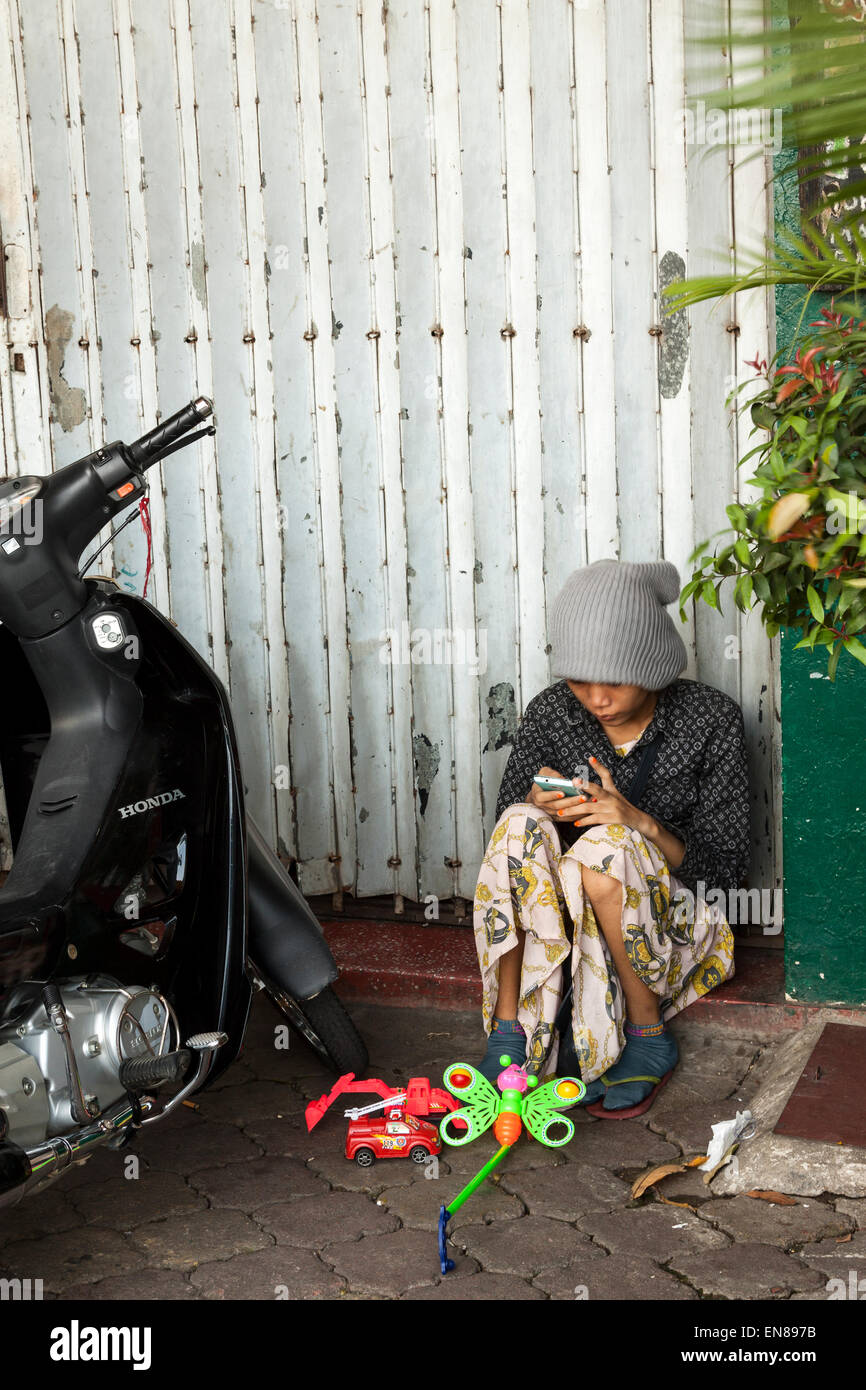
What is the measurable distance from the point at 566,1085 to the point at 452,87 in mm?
2441

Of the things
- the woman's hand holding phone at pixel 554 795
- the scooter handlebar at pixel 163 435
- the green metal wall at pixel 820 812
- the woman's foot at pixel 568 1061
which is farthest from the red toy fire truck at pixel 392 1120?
the scooter handlebar at pixel 163 435

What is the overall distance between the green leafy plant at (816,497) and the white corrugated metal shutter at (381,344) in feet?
4.77

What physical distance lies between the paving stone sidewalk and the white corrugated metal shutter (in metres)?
0.94

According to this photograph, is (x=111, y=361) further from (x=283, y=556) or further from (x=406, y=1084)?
(x=406, y=1084)

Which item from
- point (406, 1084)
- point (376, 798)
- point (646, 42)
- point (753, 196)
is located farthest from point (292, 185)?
point (406, 1084)

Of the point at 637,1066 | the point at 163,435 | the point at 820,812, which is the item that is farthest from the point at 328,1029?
the point at 163,435

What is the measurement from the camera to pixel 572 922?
2787 millimetres

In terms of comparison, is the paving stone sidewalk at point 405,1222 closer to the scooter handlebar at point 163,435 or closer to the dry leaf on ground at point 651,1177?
the dry leaf on ground at point 651,1177

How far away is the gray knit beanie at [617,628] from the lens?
283cm

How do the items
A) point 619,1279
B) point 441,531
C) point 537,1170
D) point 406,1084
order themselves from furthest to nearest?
point 441,531 < point 406,1084 < point 537,1170 < point 619,1279

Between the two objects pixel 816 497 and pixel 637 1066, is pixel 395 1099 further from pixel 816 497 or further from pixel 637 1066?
pixel 816 497

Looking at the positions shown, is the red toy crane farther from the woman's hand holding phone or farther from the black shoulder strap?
the black shoulder strap

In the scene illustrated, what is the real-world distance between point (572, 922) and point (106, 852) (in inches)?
40.5

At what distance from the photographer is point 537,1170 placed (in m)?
2.57
